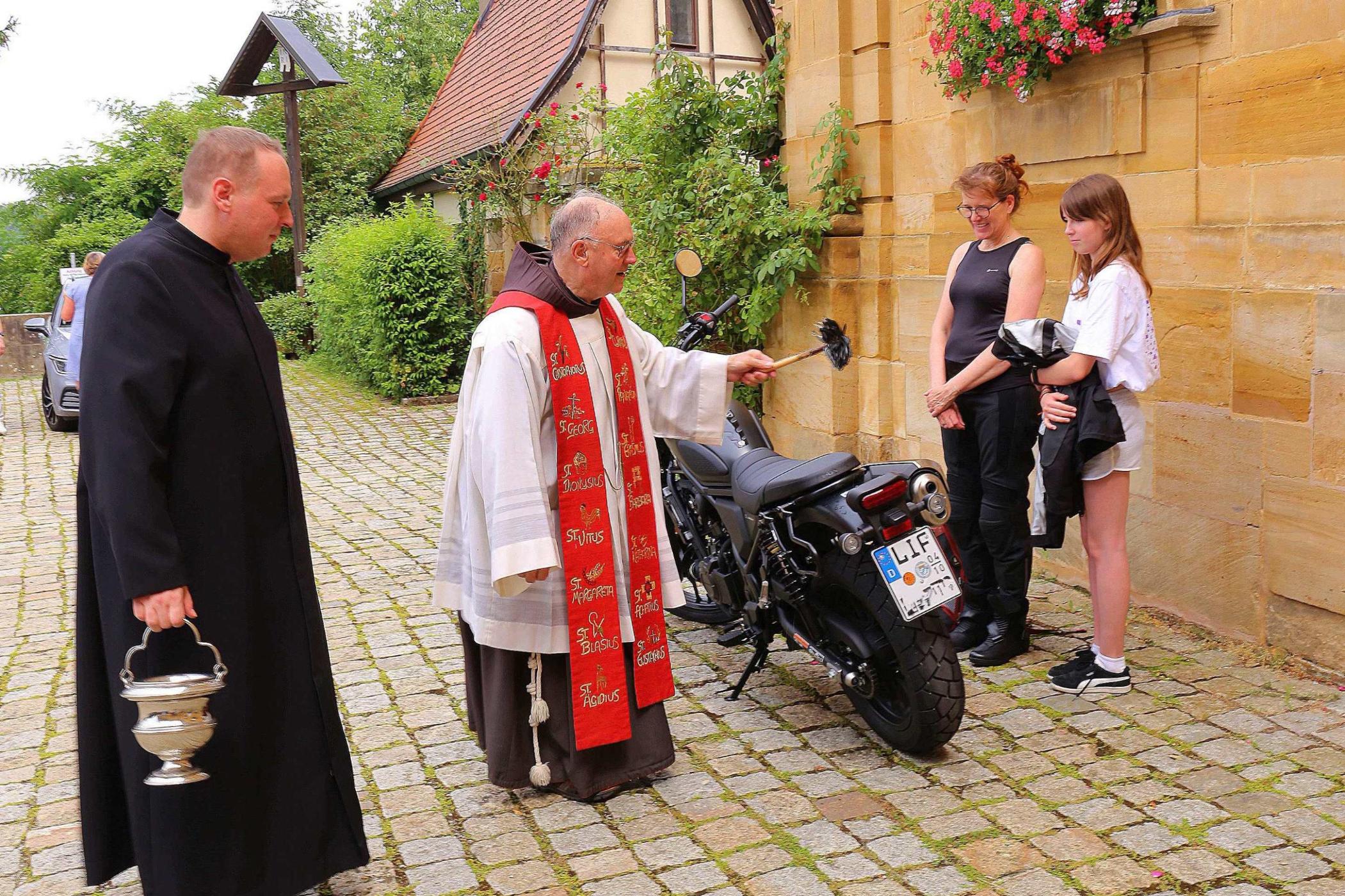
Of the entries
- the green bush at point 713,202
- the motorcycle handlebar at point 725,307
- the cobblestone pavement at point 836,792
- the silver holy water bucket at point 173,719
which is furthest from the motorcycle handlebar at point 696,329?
the silver holy water bucket at point 173,719

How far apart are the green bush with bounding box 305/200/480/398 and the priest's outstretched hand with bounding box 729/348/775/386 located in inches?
400

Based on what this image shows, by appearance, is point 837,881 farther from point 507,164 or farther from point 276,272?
point 276,272

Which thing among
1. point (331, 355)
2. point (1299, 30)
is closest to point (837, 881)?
point (1299, 30)

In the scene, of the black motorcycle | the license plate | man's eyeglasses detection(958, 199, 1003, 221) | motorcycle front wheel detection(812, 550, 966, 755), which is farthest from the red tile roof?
the license plate

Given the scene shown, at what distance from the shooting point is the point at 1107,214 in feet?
15.0

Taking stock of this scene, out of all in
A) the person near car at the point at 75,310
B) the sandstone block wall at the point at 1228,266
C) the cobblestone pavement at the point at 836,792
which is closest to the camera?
the cobblestone pavement at the point at 836,792

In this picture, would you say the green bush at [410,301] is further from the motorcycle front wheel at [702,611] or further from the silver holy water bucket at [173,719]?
the silver holy water bucket at [173,719]

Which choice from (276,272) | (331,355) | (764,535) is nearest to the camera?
(764,535)

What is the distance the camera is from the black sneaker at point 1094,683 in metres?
4.73

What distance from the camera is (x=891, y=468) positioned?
4266 millimetres

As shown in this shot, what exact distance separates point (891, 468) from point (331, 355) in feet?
46.6

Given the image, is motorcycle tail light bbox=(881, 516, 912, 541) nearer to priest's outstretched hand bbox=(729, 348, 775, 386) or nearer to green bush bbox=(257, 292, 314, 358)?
priest's outstretched hand bbox=(729, 348, 775, 386)

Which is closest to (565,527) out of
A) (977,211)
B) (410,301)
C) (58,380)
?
(977,211)

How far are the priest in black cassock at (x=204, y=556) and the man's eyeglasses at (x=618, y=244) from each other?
1.02m
